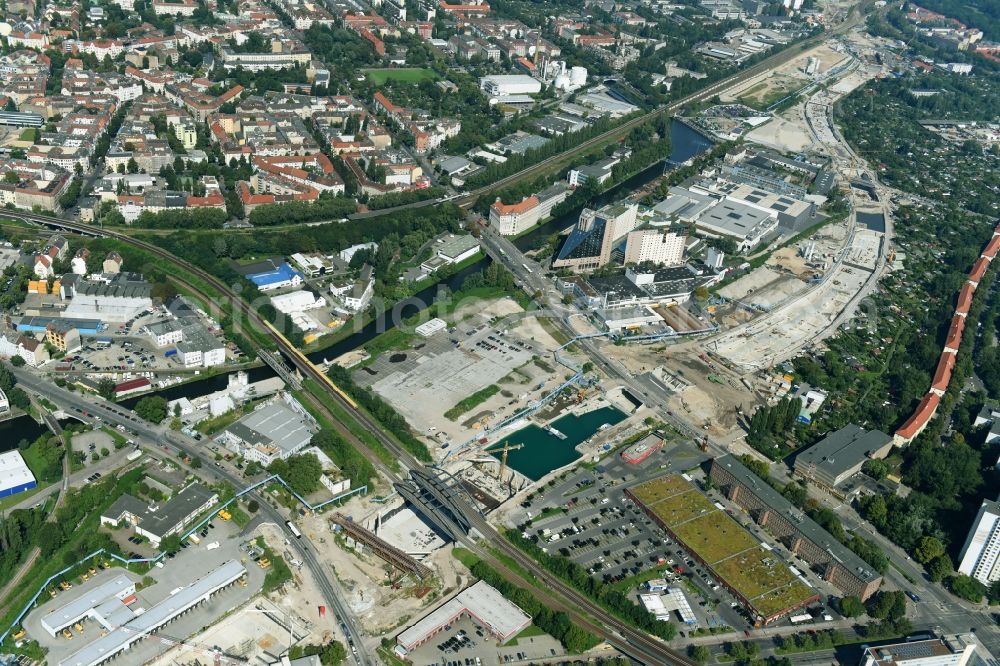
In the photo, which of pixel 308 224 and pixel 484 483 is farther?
pixel 308 224

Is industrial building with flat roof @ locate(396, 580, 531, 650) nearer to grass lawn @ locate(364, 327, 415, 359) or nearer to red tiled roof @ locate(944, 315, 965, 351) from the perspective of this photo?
grass lawn @ locate(364, 327, 415, 359)

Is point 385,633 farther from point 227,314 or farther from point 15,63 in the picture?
point 15,63

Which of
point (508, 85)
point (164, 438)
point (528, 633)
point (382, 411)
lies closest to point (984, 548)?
point (528, 633)

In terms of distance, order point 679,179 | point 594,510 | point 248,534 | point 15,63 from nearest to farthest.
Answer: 1. point 248,534
2. point 594,510
3. point 679,179
4. point 15,63

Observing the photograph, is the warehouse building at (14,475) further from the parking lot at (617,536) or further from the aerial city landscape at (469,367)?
the parking lot at (617,536)

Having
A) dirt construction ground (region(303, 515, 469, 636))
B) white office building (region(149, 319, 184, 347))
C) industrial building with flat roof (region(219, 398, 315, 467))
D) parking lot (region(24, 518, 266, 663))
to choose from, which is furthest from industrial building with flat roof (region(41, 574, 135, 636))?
white office building (region(149, 319, 184, 347))

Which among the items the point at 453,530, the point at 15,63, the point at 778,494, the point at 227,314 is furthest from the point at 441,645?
the point at 15,63
